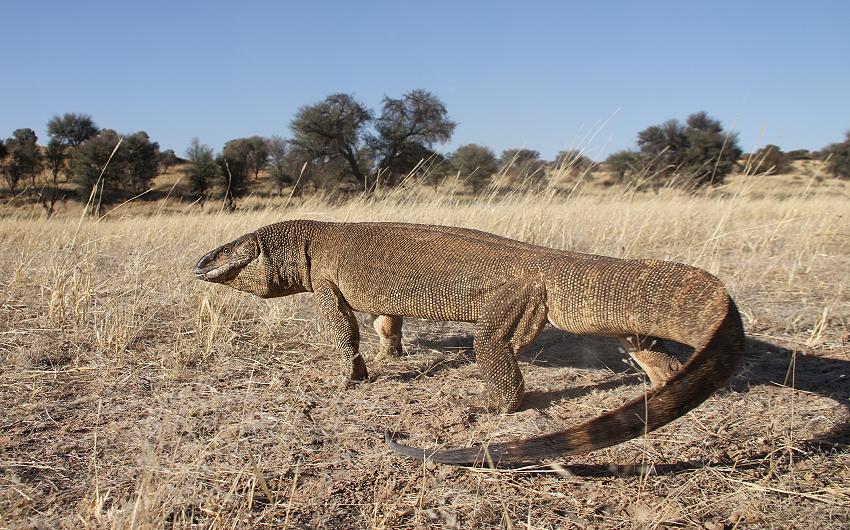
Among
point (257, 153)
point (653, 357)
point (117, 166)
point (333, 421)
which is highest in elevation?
point (257, 153)

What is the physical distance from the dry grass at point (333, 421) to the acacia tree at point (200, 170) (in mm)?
21097

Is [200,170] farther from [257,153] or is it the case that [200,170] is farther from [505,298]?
[505,298]

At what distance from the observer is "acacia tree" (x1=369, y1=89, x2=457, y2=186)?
29.2 metres

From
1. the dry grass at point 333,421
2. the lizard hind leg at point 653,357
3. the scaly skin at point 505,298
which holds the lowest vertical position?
the dry grass at point 333,421

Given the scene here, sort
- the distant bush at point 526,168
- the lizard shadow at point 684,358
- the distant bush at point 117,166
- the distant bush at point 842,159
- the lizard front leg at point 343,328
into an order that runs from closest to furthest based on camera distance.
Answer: the lizard shadow at point 684,358
the lizard front leg at point 343,328
the distant bush at point 526,168
the distant bush at point 117,166
the distant bush at point 842,159

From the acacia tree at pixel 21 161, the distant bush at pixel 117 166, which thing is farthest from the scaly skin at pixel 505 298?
the acacia tree at pixel 21 161

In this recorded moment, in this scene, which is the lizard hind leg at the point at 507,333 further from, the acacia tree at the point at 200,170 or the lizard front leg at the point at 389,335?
the acacia tree at the point at 200,170

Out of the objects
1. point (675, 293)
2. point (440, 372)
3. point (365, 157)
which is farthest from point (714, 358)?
point (365, 157)

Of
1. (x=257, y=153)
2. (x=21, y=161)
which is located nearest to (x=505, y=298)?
(x=21, y=161)

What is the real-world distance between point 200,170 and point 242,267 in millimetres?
24400

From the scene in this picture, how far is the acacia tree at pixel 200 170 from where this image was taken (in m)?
26.3

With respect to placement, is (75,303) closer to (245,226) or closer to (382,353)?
(382,353)

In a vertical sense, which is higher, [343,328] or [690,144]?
[690,144]

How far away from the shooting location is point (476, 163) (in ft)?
87.2
